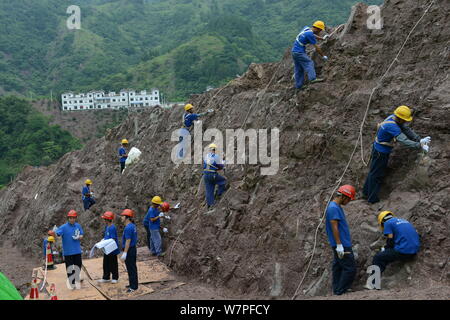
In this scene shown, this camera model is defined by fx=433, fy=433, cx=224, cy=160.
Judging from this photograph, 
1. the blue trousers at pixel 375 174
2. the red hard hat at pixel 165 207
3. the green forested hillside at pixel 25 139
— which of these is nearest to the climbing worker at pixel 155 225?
the red hard hat at pixel 165 207

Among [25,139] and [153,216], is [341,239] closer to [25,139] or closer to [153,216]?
[153,216]

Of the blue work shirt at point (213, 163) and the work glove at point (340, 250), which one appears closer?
the work glove at point (340, 250)

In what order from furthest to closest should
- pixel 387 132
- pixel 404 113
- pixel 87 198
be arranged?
pixel 87 198 → pixel 387 132 → pixel 404 113

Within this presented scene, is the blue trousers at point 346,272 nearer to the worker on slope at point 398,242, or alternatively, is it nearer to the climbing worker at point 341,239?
the climbing worker at point 341,239

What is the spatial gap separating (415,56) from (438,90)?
46.0 inches

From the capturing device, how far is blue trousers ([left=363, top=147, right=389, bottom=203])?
7.04 meters

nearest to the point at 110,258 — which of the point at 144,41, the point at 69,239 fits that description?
the point at 69,239

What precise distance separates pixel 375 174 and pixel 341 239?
60.6 inches

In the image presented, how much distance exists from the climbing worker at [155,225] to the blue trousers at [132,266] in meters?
2.14

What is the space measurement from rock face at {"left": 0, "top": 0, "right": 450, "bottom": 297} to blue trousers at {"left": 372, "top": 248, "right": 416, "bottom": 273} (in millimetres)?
144

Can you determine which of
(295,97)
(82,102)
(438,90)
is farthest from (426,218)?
(82,102)

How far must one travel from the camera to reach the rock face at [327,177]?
6.71 m

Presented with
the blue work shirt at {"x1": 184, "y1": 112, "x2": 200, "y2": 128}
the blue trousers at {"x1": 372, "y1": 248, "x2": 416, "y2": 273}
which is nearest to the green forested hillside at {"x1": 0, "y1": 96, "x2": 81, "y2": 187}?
the blue work shirt at {"x1": 184, "y1": 112, "x2": 200, "y2": 128}

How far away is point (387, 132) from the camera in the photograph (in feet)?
22.5
